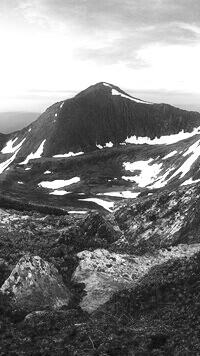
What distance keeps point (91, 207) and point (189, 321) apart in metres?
77.0

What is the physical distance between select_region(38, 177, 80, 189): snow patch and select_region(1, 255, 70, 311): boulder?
12563cm

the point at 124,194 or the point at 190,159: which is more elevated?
the point at 190,159

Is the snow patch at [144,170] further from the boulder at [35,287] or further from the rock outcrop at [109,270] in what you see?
the boulder at [35,287]

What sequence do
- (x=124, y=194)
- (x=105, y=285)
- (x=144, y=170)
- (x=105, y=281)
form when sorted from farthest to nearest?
(x=144, y=170) < (x=124, y=194) < (x=105, y=281) < (x=105, y=285)

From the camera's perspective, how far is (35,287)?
75.9 feet

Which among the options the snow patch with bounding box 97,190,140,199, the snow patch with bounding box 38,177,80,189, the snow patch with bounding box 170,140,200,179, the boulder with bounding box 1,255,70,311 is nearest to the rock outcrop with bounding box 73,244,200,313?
the boulder with bounding box 1,255,70,311

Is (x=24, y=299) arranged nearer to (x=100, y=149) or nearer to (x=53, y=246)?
(x=53, y=246)

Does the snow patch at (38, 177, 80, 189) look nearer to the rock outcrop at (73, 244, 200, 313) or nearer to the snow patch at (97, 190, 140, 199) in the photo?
the snow patch at (97, 190, 140, 199)

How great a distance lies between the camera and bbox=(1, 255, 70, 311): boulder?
2266cm

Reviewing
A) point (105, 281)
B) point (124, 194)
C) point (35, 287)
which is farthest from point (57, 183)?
point (35, 287)

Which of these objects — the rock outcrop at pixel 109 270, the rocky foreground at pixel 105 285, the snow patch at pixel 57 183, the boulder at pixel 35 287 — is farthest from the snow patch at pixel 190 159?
the boulder at pixel 35 287

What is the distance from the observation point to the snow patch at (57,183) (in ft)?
500

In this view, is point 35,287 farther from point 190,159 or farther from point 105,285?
point 190,159

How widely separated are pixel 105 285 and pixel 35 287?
4351 mm
